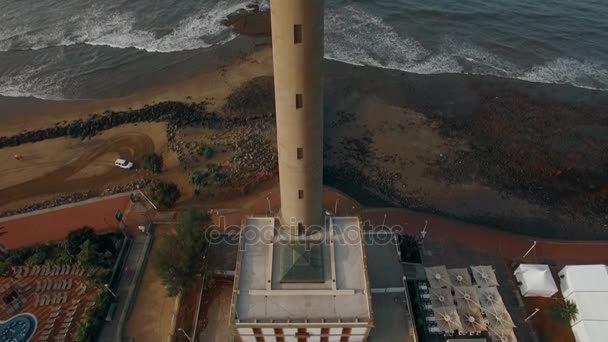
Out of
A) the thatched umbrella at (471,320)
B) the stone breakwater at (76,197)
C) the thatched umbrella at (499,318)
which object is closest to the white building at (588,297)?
the thatched umbrella at (499,318)

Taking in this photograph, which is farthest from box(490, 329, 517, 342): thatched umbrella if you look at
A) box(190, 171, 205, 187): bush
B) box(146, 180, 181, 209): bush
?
box(190, 171, 205, 187): bush

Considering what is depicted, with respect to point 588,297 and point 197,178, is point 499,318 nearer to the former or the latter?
point 588,297

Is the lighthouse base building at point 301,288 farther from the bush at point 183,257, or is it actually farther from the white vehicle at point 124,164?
the white vehicle at point 124,164

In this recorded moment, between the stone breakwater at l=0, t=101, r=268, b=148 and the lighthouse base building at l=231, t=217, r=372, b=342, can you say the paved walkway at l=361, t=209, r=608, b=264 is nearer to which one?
the lighthouse base building at l=231, t=217, r=372, b=342

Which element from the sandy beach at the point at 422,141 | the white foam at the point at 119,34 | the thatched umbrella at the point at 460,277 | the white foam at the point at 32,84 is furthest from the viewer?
the white foam at the point at 119,34

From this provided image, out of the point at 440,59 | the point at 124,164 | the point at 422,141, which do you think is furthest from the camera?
the point at 440,59

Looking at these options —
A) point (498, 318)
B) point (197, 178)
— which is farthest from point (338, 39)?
point (498, 318)
